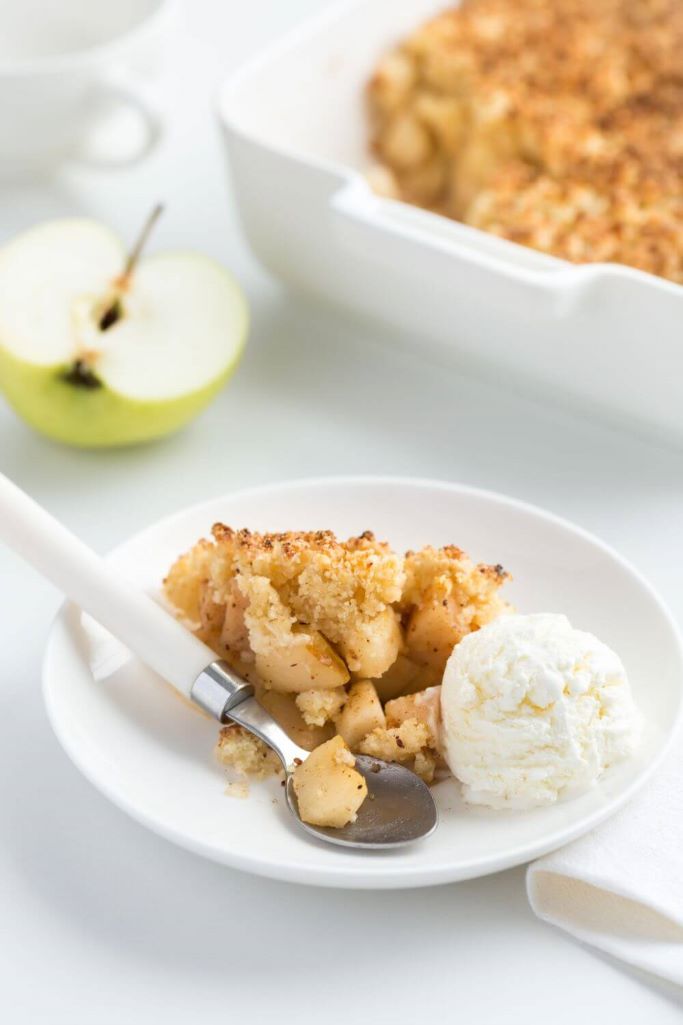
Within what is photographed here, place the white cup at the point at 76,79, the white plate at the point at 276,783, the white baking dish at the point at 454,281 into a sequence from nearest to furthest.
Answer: the white plate at the point at 276,783
the white baking dish at the point at 454,281
the white cup at the point at 76,79

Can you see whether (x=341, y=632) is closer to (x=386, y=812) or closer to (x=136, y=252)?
(x=386, y=812)

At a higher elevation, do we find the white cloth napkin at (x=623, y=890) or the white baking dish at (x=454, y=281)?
the white baking dish at (x=454, y=281)

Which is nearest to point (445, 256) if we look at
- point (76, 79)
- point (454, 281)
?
point (454, 281)

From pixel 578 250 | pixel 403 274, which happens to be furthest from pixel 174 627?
pixel 578 250

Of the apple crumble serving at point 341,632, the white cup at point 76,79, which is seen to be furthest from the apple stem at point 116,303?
the apple crumble serving at point 341,632

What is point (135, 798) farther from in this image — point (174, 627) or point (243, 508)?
point (243, 508)

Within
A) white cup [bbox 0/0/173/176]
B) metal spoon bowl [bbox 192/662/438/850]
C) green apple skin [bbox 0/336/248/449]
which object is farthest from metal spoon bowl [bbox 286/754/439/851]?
white cup [bbox 0/0/173/176]

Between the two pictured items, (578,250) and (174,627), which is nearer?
(174,627)

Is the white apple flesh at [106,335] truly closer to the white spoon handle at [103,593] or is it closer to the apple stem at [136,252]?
the apple stem at [136,252]
